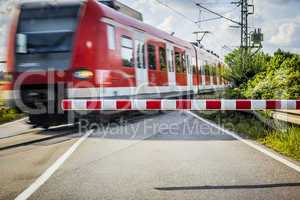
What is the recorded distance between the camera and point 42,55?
37.7 feet

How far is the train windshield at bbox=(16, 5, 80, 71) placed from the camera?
11352mm

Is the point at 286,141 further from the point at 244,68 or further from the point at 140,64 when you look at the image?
the point at 244,68

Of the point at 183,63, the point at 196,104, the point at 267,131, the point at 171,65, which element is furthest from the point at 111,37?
the point at 183,63

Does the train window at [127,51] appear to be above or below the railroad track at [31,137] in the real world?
above

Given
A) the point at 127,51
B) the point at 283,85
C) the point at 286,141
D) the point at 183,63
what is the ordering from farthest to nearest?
1. the point at 183,63
2. the point at 283,85
3. the point at 127,51
4. the point at 286,141

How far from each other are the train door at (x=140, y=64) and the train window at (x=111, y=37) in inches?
79.2

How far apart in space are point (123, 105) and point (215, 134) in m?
2.89

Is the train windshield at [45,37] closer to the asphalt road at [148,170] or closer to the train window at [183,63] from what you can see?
the asphalt road at [148,170]

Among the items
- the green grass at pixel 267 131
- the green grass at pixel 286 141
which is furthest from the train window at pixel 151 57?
the green grass at pixel 286 141

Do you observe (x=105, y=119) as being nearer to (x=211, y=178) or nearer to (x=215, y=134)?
(x=215, y=134)

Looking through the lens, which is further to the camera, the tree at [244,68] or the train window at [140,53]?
the tree at [244,68]

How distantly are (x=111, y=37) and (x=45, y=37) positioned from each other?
1827mm

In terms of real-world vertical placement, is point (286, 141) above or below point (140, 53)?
below

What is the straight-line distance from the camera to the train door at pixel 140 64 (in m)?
14.7
